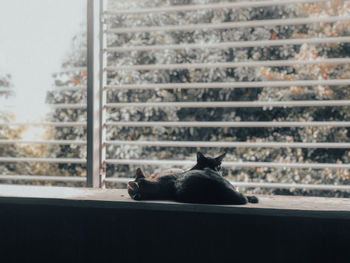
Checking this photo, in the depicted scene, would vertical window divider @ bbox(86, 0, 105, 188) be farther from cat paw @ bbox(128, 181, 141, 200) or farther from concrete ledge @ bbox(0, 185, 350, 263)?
cat paw @ bbox(128, 181, 141, 200)

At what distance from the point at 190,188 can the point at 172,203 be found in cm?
11

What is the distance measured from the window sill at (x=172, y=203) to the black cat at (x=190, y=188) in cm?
5

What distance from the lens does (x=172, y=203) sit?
6.13 feet

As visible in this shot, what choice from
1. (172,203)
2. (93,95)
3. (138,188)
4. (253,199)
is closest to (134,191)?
(138,188)

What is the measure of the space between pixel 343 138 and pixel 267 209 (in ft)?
9.26

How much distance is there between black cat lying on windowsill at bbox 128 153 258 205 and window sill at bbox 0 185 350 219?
0.05 metres

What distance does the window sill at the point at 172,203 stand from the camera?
68.9 inches

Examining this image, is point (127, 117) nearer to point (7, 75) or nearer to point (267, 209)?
point (7, 75)

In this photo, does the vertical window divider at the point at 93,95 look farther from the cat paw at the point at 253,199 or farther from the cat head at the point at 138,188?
the cat paw at the point at 253,199

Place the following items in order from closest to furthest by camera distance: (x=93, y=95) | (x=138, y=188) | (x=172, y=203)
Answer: (x=172, y=203), (x=138, y=188), (x=93, y=95)

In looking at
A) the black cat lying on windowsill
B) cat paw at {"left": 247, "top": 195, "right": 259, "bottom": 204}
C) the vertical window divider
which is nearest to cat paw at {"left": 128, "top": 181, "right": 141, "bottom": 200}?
the black cat lying on windowsill

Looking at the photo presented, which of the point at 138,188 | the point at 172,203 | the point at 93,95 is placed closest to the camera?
the point at 172,203

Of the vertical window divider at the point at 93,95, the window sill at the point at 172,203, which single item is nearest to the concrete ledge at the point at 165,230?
the window sill at the point at 172,203

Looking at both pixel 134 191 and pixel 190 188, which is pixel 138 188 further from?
pixel 190 188
